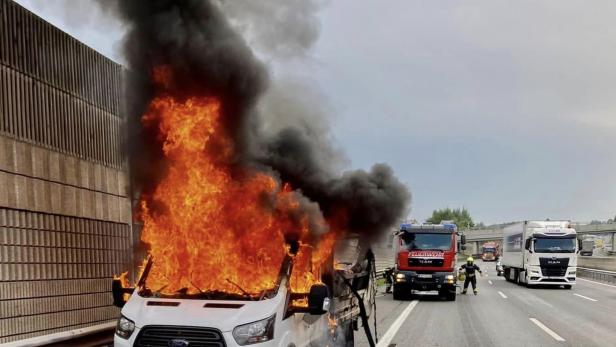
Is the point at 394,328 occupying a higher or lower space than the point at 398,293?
higher

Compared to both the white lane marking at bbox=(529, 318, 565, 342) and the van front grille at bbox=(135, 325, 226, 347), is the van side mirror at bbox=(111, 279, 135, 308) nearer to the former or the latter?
the van front grille at bbox=(135, 325, 226, 347)

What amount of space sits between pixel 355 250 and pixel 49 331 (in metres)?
5.59

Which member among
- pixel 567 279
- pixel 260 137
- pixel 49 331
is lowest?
pixel 567 279

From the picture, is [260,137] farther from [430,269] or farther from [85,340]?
[430,269]

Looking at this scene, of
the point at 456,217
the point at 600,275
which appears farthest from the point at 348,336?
the point at 456,217

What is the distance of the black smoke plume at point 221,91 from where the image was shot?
8930 millimetres

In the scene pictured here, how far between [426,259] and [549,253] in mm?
10454

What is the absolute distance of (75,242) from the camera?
12.3m

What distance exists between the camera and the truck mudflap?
22.8 metres

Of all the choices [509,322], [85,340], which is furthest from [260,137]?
[509,322]

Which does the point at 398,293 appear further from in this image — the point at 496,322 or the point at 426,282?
the point at 496,322

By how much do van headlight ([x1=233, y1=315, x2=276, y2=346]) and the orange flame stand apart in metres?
0.76

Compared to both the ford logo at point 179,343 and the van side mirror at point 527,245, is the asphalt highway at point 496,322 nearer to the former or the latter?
the ford logo at point 179,343

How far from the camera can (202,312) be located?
6.17 meters
